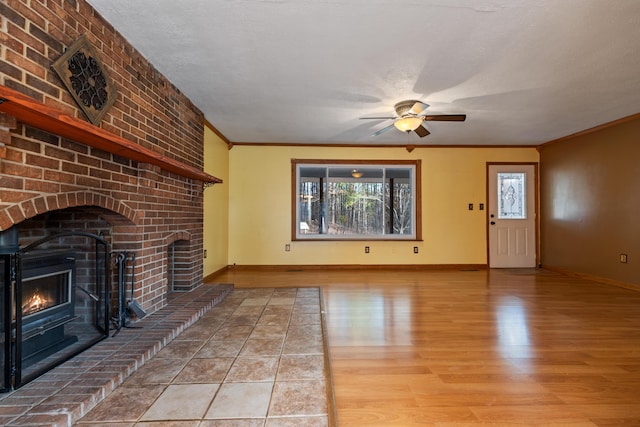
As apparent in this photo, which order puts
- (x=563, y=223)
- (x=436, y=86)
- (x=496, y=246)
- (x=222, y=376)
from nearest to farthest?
(x=222, y=376) < (x=436, y=86) < (x=563, y=223) < (x=496, y=246)

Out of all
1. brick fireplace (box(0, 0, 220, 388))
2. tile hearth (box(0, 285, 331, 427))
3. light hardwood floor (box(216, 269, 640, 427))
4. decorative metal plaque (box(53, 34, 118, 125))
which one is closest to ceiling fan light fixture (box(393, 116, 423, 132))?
light hardwood floor (box(216, 269, 640, 427))

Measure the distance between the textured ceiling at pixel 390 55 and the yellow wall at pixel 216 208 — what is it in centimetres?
62

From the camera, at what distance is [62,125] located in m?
1.43

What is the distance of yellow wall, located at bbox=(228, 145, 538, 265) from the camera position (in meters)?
5.58

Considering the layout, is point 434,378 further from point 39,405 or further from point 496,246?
point 496,246

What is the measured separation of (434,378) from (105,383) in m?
1.83

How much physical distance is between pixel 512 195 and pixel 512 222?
0.51m

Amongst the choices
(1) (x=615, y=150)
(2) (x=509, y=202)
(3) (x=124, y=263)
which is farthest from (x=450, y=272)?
(3) (x=124, y=263)

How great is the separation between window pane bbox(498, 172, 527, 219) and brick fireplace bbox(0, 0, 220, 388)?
520cm

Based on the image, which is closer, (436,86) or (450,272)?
(436,86)

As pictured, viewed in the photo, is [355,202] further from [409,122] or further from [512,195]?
[512,195]

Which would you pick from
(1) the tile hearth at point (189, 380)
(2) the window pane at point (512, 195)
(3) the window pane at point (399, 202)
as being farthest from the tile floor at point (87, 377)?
(2) the window pane at point (512, 195)

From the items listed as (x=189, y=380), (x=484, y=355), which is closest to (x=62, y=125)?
(x=189, y=380)

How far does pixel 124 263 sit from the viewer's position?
2.25 meters
